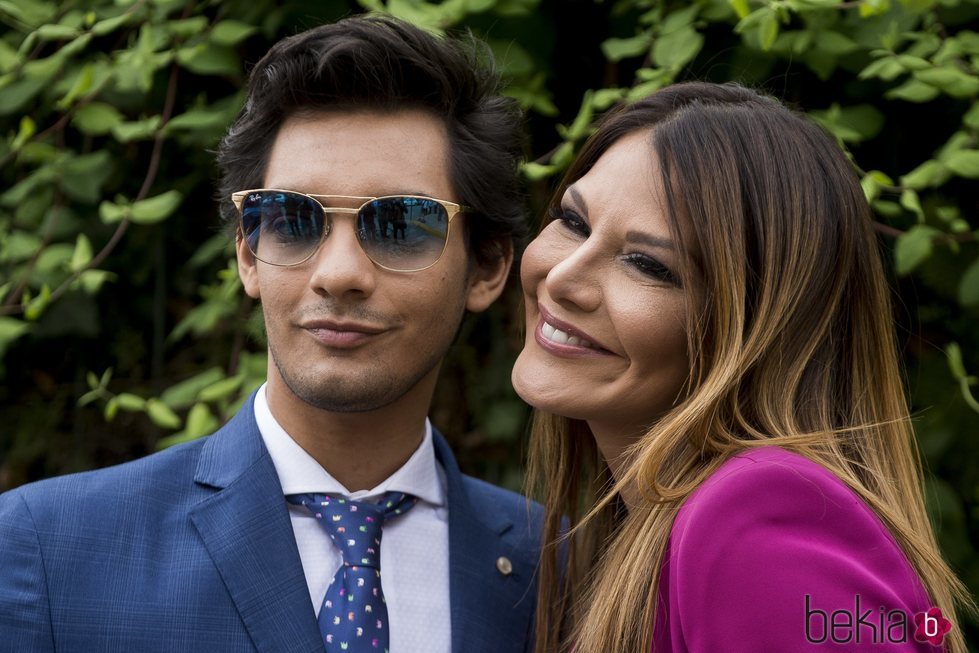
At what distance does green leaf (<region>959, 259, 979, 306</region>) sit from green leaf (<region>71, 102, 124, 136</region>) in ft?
6.62

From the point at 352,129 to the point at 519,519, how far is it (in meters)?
0.92

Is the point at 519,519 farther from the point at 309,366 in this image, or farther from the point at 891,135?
the point at 891,135

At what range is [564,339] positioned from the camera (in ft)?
6.84

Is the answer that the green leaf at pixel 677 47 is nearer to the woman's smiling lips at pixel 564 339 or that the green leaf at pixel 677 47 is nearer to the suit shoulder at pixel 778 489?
the woman's smiling lips at pixel 564 339

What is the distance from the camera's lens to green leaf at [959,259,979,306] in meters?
2.58

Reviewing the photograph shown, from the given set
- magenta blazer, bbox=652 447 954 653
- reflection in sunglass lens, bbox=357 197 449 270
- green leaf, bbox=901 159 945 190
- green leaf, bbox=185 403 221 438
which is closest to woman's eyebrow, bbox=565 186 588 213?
reflection in sunglass lens, bbox=357 197 449 270

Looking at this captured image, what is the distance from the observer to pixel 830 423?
1951mm

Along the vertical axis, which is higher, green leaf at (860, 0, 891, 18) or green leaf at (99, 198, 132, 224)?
green leaf at (860, 0, 891, 18)

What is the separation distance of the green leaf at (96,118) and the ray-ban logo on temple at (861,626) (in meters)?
2.08

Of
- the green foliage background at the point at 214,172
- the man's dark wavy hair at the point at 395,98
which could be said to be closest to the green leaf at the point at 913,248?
the green foliage background at the point at 214,172

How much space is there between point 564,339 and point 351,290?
0.42 m

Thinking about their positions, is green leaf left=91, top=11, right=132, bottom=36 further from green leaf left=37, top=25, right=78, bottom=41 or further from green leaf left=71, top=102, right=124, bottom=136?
green leaf left=71, top=102, right=124, bottom=136

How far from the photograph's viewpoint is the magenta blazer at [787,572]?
1600 millimetres

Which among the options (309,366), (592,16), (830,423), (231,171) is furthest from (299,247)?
(592,16)
